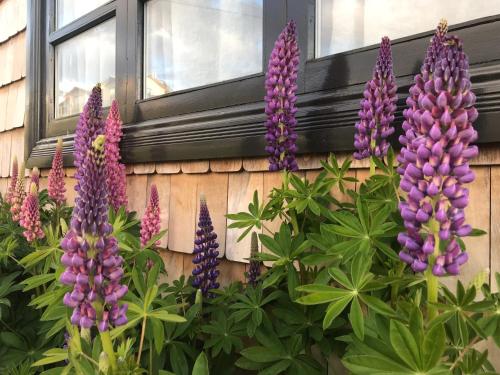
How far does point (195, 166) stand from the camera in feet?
7.92

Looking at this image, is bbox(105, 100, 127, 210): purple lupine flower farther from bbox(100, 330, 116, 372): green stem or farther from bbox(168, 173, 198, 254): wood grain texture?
bbox(100, 330, 116, 372): green stem

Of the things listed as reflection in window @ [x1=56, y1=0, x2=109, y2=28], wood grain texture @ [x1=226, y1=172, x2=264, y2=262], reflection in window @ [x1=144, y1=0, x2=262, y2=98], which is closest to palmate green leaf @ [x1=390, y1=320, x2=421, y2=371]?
wood grain texture @ [x1=226, y1=172, x2=264, y2=262]

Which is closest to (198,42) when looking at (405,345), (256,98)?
(256,98)

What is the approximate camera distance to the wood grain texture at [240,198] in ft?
6.99

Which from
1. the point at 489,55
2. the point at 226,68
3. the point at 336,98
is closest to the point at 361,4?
the point at 336,98

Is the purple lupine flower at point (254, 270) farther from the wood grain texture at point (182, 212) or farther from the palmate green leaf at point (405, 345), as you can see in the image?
the palmate green leaf at point (405, 345)

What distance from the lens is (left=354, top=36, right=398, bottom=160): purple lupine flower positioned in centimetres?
144

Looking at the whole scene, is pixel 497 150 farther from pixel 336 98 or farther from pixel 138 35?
pixel 138 35

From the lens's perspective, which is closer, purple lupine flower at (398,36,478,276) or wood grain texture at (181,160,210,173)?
purple lupine flower at (398,36,478,276)

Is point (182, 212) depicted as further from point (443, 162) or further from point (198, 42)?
point (443, 162)

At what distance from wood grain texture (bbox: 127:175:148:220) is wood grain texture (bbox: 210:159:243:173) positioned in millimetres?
635

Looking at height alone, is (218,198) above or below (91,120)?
below

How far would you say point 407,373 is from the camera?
34.1 inches

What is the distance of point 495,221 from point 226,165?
124 centimetres
